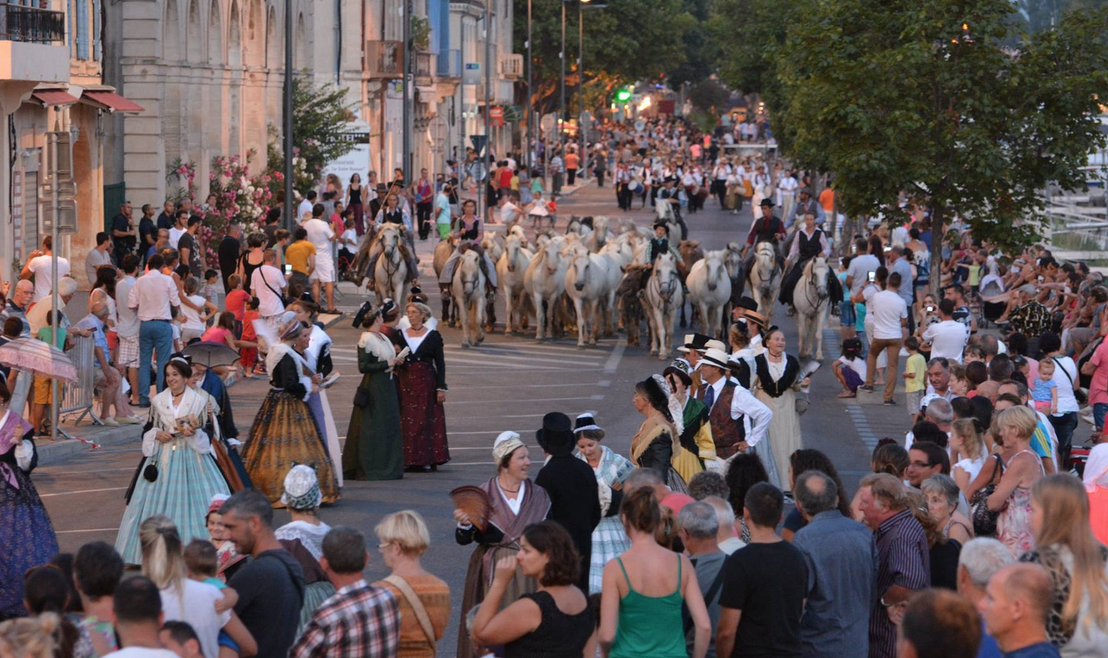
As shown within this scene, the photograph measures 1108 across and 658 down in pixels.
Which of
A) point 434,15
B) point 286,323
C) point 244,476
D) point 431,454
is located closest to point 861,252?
point 431,454

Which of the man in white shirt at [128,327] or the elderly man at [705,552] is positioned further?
the man in white shirt at [128,327]

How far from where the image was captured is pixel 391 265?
1115 inches

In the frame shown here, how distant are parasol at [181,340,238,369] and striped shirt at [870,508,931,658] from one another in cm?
609

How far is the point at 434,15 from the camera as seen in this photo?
2761 inches

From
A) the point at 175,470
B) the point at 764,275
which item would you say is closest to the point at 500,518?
the point at 175,470

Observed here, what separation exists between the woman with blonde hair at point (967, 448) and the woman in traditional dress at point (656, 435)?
A: 1673 mm

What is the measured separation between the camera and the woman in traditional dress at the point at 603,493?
32.6 feet

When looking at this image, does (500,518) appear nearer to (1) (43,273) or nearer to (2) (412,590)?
(2) (412,590)

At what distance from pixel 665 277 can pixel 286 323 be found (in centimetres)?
1174

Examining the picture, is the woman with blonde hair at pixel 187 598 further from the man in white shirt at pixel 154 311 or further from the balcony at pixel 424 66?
the balcony at pixel 424 66

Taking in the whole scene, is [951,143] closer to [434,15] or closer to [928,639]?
[928,639]

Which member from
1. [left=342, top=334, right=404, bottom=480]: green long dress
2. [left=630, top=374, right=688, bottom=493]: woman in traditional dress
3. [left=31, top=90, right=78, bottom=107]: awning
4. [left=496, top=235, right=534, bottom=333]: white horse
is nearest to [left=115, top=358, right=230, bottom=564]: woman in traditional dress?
[left=630, top=374, right=688, bottom=493]: woman in traditional dress

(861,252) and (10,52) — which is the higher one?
(10,52)

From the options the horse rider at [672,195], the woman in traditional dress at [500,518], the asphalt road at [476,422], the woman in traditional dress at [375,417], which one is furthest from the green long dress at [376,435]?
the horse rider at [672,195]
